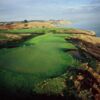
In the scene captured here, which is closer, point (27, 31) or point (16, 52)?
point (16, 52)

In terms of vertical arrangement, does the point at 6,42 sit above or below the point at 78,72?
above

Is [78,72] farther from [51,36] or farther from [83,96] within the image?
[51,36]

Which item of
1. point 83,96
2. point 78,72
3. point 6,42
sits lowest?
point 83,96

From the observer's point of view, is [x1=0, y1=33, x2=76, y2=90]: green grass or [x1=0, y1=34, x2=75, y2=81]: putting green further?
[x1=0, y1=34, x2=75, y2=81]: putting green

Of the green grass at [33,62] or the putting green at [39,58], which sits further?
the putting green at [39,58]

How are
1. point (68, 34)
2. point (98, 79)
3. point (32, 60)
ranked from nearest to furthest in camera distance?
point (98, 79), point (32, 60), point (68, 34)

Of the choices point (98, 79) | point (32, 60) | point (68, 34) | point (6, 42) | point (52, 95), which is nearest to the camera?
point (52, 95)

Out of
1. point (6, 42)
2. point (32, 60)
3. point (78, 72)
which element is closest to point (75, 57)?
point (78, 72)
